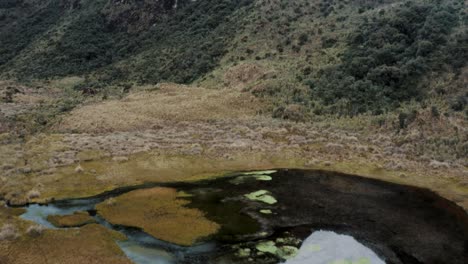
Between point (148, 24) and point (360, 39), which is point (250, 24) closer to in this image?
point (360, 39)

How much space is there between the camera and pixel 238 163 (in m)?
52.1

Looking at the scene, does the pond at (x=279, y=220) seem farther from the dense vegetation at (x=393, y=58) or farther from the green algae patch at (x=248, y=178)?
the dense vegetation at (x=393, y=58)

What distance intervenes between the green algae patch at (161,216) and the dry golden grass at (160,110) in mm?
31781

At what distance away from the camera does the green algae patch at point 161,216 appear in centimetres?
3341

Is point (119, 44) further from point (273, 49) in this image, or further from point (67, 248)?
point (67, 248)

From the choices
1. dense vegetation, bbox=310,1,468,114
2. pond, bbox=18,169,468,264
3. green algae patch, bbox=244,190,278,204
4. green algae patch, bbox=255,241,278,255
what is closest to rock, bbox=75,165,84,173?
pond, bbox=18,169,468,264

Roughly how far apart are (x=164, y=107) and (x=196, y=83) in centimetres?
2320

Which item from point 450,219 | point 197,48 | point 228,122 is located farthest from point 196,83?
point 450,219

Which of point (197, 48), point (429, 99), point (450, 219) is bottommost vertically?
point (450, 219)

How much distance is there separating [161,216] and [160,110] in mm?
45357

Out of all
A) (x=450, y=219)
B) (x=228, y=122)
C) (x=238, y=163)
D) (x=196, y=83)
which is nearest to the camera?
(x=450, y=219)

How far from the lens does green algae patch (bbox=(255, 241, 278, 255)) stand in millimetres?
30016

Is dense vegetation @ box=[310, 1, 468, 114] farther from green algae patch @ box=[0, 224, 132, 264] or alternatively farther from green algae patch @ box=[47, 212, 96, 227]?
green algae patch @ box=[0, 224, 132, 264]

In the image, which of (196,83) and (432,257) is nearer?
(432,257)
